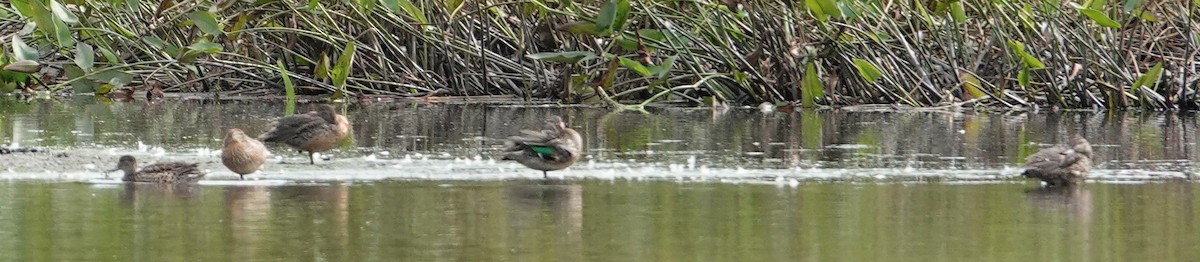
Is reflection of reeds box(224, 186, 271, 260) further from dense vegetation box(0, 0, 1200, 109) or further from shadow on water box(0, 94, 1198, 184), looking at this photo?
dense vegetation box(0, 0, 1200, 109)

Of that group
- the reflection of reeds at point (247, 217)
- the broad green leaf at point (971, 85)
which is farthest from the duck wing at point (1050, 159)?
the broad green leaf at point (971, 85)

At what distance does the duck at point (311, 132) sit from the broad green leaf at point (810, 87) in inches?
196

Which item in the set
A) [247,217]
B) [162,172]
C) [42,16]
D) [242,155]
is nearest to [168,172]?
[162,172]

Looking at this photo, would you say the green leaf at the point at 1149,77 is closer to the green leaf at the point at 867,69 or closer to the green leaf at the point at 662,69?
the green leaf at the point at 867,69

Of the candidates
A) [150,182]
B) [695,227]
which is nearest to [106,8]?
[150,182]

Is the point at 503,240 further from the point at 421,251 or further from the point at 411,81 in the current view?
the point at 411,81

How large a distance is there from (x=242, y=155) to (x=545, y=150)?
132 cm

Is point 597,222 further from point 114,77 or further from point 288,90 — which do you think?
point 114,77

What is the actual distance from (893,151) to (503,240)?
4918mm

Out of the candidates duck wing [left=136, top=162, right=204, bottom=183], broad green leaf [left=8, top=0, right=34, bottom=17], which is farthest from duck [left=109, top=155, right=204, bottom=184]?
broad green leaf [left=8, top=0, right=34, bottom=17]

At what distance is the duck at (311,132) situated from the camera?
10.6m

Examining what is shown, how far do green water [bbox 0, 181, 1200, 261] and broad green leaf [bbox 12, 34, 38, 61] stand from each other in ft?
19.5

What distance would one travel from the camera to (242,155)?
919 centimetres

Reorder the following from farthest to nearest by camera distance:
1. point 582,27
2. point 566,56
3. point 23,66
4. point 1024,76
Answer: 1. point 566,56
2. point 1024,76
3. point 582,27
4. point 23,66
